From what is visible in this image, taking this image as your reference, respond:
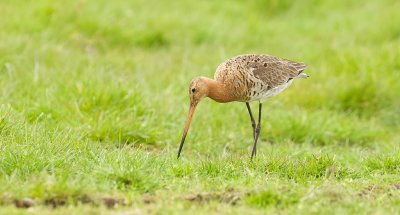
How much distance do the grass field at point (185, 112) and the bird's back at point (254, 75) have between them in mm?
611

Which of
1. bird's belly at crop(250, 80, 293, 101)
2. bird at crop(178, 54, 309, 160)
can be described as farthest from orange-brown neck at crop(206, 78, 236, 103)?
bird's belly at crop(250, 80, 293, 101)

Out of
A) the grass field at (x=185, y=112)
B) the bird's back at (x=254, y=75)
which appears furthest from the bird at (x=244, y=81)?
the grass field at (x=185, y=112)

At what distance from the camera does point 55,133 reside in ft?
22.3

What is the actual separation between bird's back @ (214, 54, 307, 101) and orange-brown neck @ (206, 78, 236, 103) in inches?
1.8

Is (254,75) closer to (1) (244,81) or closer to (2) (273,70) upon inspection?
(1) (244,81)

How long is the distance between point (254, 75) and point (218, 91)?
0.51 meters

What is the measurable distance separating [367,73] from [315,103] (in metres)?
0.89

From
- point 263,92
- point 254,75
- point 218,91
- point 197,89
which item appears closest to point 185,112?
point 263,92

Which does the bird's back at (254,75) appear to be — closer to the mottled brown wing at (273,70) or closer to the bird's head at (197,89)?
the mottled brown wing at (273,70)

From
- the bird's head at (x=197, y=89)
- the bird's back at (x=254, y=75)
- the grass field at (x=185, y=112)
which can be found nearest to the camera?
the grass field at (x=185, y=112)

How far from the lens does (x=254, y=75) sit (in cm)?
757

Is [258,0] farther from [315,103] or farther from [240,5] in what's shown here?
[315,103]

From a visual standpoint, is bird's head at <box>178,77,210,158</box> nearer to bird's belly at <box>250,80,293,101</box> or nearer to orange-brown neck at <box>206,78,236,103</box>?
orange-brown neck at <box>206,78,236,103</box>

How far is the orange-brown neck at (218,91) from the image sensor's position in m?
7.21
